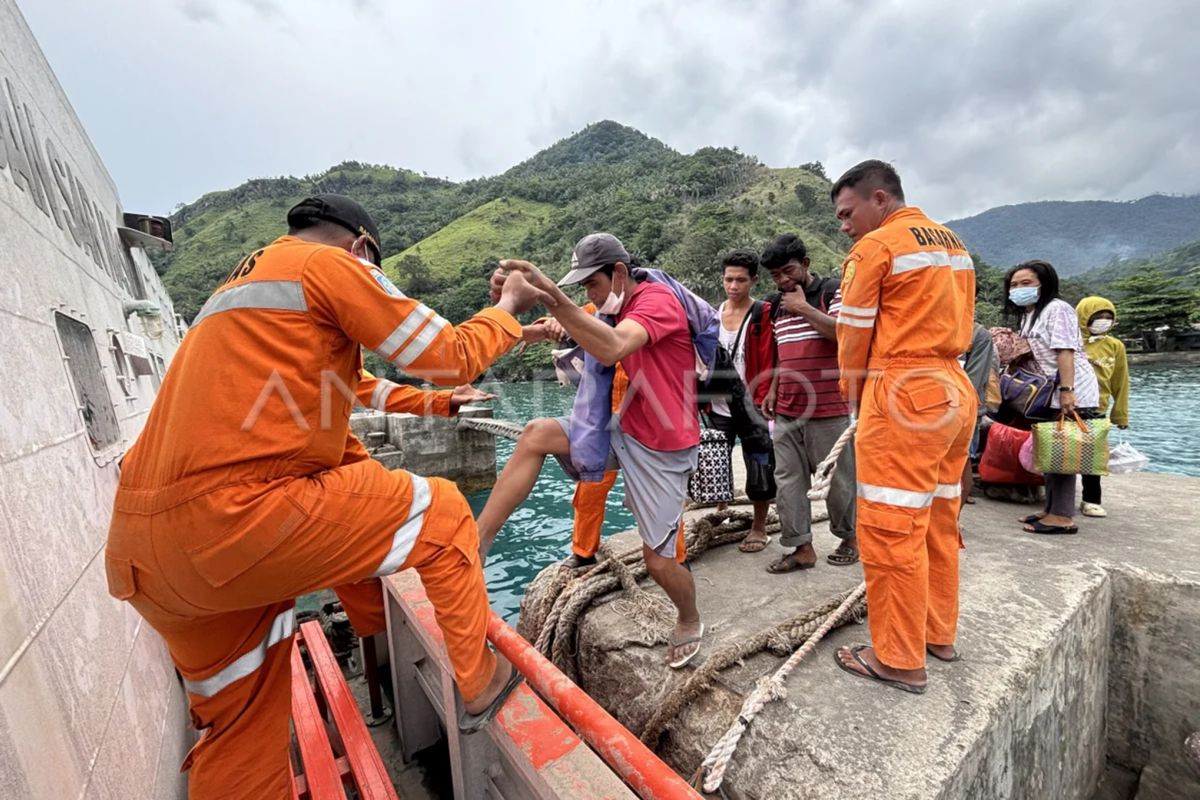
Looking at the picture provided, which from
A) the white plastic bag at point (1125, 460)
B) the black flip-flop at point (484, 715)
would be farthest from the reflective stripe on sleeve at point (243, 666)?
the white plastic bag at point (1125, 460)

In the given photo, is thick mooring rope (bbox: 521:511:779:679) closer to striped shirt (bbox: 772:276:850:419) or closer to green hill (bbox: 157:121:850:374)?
striped shirt (bbox: 772:276:850:419)

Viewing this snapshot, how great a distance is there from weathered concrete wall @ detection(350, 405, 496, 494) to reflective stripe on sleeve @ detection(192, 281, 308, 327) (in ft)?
35.9

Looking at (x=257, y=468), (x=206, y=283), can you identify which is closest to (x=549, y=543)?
(x=257, y=468)

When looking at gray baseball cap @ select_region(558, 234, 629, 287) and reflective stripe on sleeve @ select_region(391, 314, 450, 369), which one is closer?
reflective stripe on sleeve @ select_region(391, 314, 450, 369)

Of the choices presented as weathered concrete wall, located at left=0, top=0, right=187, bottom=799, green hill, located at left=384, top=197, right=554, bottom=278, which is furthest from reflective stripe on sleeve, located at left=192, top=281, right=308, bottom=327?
green hill, located at left=384, top=197, right=554, bottom=278

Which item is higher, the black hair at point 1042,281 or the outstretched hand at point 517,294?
the outstretched hand at point 517,294

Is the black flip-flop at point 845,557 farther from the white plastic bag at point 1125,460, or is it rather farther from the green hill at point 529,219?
the green hill at point 529,219

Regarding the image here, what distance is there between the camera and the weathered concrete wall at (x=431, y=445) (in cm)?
1259

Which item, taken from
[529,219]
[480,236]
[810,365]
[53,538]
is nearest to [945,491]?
[810,365]

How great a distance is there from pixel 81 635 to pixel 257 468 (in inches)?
32.6

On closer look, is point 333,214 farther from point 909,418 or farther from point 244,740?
point 909,418

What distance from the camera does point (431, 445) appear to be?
12773 millimetres

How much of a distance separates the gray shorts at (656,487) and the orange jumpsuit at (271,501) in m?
0.91

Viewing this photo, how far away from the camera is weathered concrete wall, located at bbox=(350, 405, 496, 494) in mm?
12594
